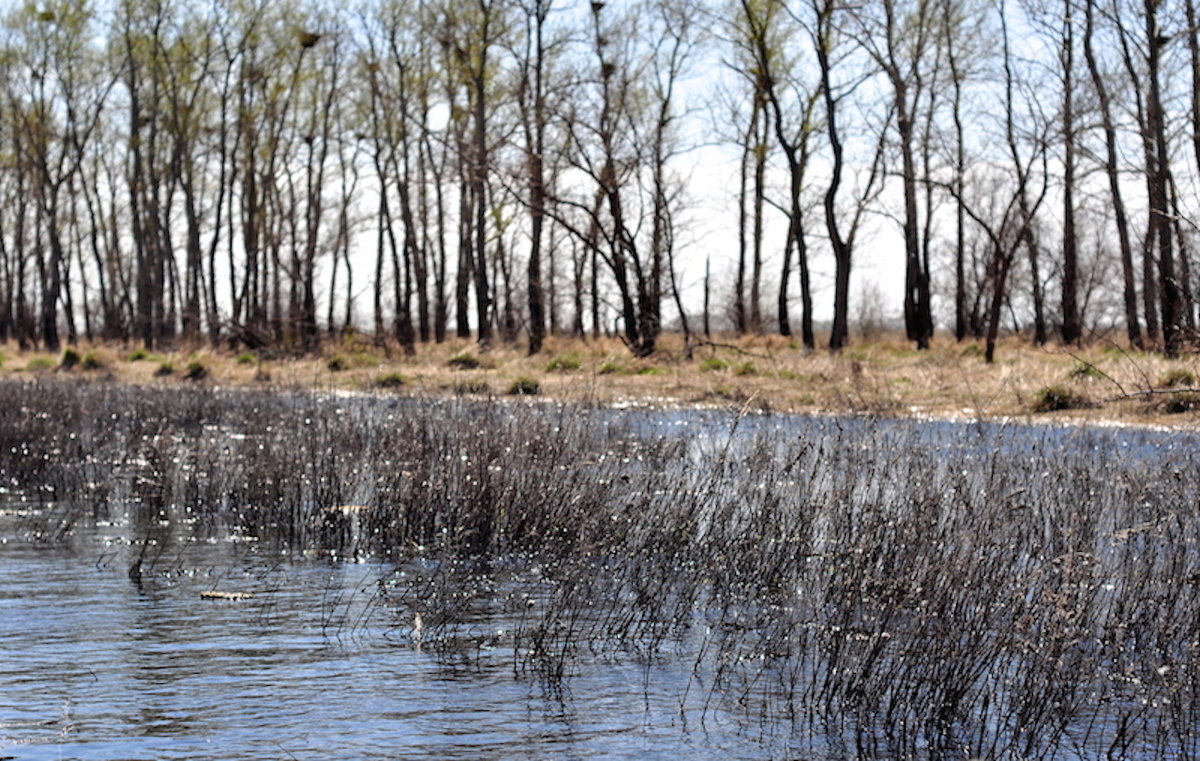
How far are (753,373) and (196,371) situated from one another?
11.1 m

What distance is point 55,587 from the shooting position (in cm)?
688

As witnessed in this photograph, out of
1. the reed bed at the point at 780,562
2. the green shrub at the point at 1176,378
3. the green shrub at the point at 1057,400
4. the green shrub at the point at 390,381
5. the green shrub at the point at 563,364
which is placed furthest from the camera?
the green shrub at the point at 563,364

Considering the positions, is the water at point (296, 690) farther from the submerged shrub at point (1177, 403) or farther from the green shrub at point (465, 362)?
the green shrub at point (465, 362)

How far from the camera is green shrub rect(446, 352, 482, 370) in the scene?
83.5 ft

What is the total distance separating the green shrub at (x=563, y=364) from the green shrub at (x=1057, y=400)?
9.31 meters

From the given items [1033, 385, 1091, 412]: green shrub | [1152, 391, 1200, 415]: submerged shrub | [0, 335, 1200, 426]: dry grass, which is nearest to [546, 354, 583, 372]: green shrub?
[0, 335, 1200, 426]: dry grass

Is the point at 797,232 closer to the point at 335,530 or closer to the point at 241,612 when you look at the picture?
the point at 335,530

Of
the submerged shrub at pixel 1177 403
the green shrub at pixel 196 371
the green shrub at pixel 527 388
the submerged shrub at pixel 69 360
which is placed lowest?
the submerged shrub at pixel 1177 403

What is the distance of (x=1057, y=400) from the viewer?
16703 millimetres

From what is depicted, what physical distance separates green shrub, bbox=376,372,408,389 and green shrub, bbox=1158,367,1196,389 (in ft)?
40.4

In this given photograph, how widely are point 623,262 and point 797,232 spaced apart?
3829 mm

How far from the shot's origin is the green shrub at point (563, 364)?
938 inches

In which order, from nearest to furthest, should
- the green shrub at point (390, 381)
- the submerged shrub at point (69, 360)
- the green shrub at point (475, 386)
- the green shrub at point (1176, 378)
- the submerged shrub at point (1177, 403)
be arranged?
1. the submerged shrub at point (1177, 403)
2. the green shrub at point (1176, 378)
3. the green shrub at point (475, 386)
4. the green shrub at point (390, 381)
5. the submerged shrub at point (69, 360)

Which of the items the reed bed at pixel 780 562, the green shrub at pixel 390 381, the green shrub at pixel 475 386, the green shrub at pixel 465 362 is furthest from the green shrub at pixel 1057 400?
the green shrub at pixel 465 362
